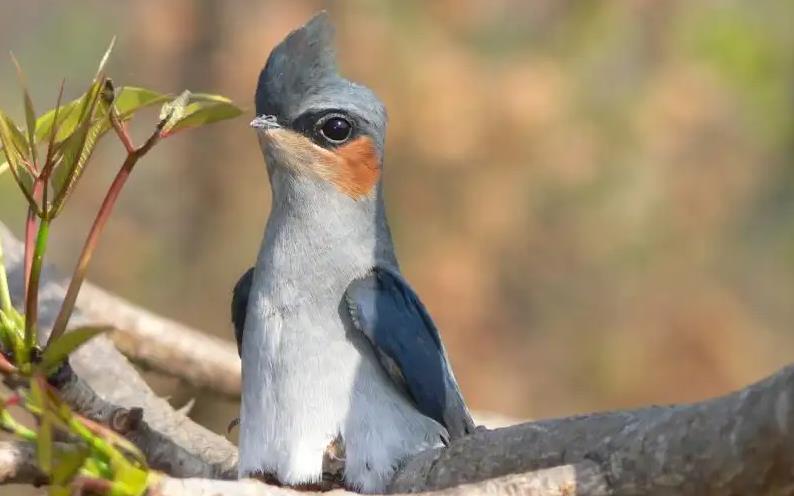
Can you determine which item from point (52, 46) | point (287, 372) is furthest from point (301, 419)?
point (52, 46)

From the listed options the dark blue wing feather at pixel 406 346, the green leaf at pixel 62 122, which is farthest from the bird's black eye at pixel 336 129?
the green leaf at pixel 62 122

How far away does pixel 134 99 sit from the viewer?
10.0 ft

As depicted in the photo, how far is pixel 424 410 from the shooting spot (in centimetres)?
417

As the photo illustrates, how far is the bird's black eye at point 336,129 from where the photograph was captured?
14.2ft

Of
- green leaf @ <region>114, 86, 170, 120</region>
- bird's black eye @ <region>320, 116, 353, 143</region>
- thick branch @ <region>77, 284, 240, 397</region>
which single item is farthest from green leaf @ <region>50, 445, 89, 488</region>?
thick branch @ <region>77, 284, 240, 397</region>

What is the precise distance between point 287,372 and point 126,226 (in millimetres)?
6375

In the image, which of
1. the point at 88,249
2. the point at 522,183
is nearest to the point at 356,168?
the point at 88,249

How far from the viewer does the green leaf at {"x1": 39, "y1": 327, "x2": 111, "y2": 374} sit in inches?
95.0

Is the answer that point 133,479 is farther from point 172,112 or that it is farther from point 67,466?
point 172,112

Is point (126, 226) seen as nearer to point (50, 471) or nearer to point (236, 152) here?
point (236, 152)

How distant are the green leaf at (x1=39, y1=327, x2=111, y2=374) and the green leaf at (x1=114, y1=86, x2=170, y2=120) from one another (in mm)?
617

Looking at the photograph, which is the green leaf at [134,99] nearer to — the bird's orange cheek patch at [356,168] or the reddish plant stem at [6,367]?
the reddish plant stem at [6,367]

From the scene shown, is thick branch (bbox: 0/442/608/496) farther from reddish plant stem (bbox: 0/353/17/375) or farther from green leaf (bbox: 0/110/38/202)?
green leaf (bbox: 0/110/38/202)

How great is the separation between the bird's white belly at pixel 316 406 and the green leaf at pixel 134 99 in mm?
1246
